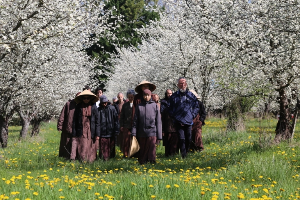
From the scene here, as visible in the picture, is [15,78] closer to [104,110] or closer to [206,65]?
[104,110]

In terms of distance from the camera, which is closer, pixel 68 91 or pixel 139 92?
pixel 139 92

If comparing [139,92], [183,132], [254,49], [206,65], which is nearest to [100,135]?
[139,92]

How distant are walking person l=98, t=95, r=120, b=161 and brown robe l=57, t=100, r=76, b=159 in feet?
3.12

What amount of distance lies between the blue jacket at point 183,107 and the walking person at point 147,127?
78 cm

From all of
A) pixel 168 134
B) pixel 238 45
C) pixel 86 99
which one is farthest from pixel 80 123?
pixel 238 45

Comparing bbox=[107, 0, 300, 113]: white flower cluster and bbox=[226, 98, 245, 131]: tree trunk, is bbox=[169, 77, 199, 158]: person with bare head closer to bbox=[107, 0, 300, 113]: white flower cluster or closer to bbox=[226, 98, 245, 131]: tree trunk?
bbox=[107, 0, 300, 113]: white flower cluster

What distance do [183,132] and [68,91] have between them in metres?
11.4

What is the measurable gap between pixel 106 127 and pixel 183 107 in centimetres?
239

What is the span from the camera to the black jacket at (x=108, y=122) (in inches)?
421

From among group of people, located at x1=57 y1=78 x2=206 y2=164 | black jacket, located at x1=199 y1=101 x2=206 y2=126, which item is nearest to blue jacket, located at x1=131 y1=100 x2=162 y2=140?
group of people, located at x1=57 y1=78 x2=206 y2=164

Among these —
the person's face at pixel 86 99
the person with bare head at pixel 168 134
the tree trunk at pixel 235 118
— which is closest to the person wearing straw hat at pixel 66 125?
the person's face at pixel 86 99

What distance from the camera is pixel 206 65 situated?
17.3m

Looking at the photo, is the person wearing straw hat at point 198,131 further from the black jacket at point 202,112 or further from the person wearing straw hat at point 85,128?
the person wearing straw hat at point 85,128

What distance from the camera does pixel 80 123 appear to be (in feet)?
32.2
